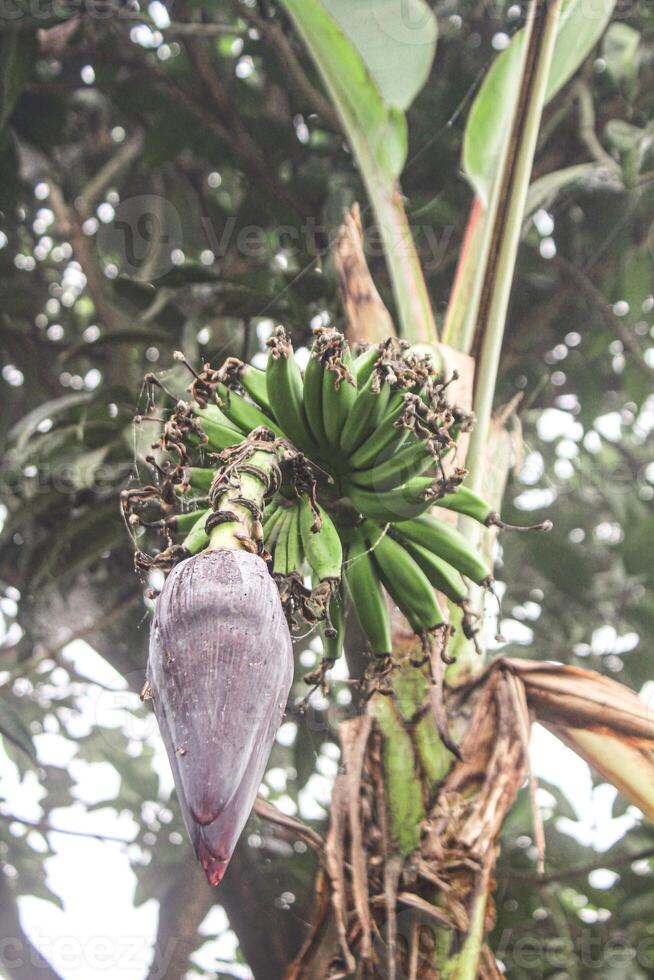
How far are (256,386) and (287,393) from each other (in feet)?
0.28

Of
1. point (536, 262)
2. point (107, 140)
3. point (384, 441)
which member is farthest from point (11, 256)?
point (384, 441)

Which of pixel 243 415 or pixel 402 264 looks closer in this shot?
pixel 243 415

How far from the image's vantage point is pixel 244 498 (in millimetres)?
891

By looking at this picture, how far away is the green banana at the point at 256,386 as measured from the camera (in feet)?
4.03

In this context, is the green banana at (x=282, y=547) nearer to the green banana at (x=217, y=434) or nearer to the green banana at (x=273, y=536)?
the green banana at (x=273, y=536)

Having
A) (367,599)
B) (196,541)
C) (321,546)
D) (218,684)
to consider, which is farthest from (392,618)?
(218,684)

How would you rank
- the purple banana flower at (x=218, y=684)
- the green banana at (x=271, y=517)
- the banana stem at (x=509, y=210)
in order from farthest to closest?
the banana stem at (x=509, y=210) < the green banana at (x=271, y=517) < the purple banana flower at (x=218, y=684)

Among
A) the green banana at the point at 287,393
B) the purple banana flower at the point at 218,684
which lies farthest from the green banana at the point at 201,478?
the purple banana flower at the point at 218,684

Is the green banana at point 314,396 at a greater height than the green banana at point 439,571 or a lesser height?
greater

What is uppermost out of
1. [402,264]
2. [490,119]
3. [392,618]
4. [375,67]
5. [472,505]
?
[375,67]

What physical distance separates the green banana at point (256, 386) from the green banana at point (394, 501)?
16 cm

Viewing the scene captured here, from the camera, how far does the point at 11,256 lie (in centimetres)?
263

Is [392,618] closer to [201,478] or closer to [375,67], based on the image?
[201,478]

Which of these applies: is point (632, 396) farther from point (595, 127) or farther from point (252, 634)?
point (252, 634)
